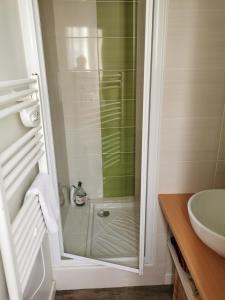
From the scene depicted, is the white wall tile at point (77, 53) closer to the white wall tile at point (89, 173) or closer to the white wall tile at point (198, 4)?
the white wall tile at point (89, 173)

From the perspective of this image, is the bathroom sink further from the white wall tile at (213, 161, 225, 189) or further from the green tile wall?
the green tile wall

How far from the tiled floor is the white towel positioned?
30.9 inches

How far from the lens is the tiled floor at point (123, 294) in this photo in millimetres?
1622

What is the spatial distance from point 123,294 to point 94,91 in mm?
1720

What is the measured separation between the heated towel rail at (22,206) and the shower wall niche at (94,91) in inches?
22.6

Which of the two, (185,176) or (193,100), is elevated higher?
(193,100)

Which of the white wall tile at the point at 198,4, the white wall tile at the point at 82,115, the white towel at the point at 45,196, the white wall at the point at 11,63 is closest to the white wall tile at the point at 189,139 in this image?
the white wall tile at the point at 198,4

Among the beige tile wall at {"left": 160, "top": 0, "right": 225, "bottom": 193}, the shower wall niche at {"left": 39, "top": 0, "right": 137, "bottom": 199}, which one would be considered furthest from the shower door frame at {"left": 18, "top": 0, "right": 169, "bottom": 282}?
the shower wall niche at {"left": 39, "top": 0, "right": 137, "bottom": 199}

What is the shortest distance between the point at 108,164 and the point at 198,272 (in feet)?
4.96

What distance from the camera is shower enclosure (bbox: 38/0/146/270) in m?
1.77

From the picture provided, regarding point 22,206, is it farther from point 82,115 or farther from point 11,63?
point 82,115

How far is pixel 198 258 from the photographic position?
0.98 metres

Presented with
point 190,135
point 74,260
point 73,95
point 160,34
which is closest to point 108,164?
point 73,95

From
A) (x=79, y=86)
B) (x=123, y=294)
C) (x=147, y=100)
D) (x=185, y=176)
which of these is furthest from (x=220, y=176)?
(x=79, y=86)
